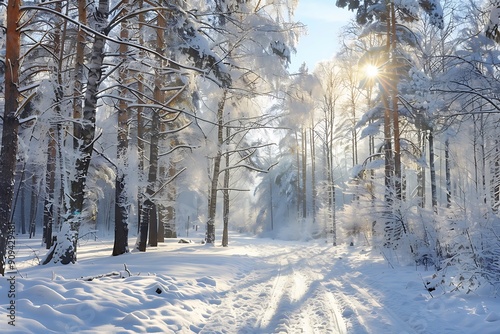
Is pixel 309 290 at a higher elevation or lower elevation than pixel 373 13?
lower

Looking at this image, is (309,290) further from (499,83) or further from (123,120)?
(123,120)

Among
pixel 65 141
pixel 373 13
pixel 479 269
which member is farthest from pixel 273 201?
pixel 479 269

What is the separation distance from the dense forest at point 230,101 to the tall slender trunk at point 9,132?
25mm

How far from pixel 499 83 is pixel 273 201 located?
133 feet

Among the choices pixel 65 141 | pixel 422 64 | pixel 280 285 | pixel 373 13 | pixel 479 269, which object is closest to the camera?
pixel 479 269

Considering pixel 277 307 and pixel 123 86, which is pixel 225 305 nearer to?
pixel 277 307

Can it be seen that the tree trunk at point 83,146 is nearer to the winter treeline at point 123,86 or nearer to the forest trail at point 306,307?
the winter treeline at point 123,86

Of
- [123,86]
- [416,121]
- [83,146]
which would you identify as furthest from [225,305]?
[416,121]

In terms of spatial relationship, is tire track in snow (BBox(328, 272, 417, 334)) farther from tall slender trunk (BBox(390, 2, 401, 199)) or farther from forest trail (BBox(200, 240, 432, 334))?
tall slender trunk (BBox(390, 2, 401, 199))

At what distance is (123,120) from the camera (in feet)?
43.9

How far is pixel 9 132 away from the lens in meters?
7.12

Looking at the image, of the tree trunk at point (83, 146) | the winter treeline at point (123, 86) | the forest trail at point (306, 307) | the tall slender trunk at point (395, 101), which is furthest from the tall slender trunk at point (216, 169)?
the forest trail at point (306, 307)

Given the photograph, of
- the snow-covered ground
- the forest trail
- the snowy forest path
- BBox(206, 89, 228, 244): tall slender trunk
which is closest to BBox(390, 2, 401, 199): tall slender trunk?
the forest trail

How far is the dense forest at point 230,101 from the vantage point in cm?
728
